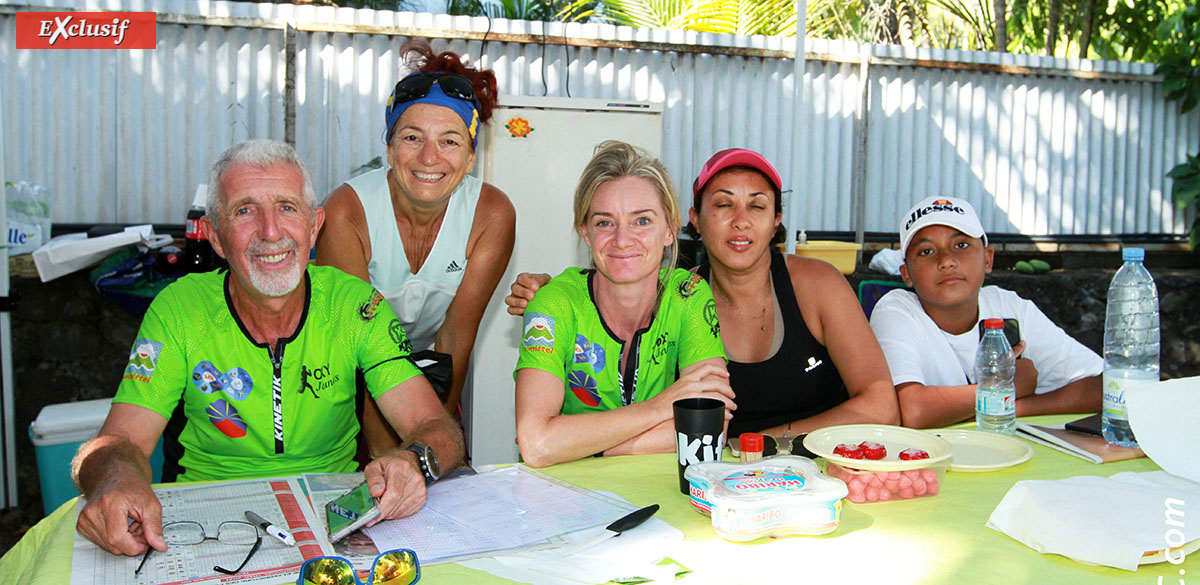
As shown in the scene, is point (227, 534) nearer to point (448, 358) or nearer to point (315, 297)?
point (315, 297)

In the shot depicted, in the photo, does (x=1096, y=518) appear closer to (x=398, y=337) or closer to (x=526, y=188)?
(x=398, y=337)

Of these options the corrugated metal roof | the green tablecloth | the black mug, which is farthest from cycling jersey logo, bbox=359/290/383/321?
the corrugated metal roof

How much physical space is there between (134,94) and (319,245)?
129 inches

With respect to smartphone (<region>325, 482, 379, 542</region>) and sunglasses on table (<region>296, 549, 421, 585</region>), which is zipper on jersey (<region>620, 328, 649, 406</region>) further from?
sunglasses on table (<region>296, 549, 421, 585</region>)

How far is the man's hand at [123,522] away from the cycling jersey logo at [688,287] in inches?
53.1

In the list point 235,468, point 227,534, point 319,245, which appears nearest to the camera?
point 227,534

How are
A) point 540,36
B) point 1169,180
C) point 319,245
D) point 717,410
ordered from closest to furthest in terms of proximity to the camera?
point 717,410 → point 319,245 → point 540,36 → point 1169,180

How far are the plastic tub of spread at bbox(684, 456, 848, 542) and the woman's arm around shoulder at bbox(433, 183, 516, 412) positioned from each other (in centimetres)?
167

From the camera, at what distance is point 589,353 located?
2.24 m

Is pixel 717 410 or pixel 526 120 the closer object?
pixel 717 410

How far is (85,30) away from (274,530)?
3306 millimetres

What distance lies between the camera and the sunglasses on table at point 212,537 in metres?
1.44

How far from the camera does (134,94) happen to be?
17.6 ft

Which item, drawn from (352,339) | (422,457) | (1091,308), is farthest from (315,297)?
(1091,308)
